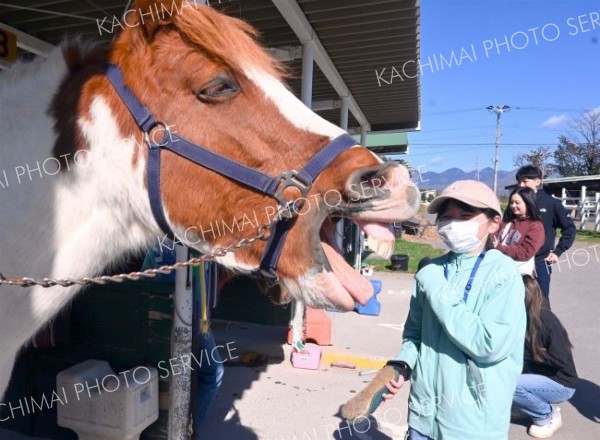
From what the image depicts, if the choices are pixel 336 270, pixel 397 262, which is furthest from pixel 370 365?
pixel 397 262

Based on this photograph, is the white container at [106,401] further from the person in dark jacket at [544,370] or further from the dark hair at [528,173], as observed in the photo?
the dark hair at [528,173]

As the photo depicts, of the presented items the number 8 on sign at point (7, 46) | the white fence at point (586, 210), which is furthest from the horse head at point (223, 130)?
the white fence at point (586, 210)

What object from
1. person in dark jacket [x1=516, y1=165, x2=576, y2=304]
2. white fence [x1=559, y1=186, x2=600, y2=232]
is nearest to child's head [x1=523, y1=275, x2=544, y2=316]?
person in dark jacket [x1=516, y1=165, x2=576, y2=304]

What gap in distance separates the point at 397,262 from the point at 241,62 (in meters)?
11.3

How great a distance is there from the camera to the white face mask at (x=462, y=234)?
2.17m

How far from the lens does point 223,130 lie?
1.38 metres

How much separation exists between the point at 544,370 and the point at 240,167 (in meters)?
3.61

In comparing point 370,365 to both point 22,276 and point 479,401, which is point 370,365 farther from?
point 22,276

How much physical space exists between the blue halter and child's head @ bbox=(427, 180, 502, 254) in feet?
3.48

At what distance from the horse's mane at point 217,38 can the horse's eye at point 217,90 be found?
52mm

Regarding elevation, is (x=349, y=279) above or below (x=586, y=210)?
below

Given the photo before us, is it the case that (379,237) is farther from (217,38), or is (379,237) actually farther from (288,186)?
(217,38)

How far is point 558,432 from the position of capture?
3.73 metres

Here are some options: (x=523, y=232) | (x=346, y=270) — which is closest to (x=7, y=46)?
(x=346, y=270)
